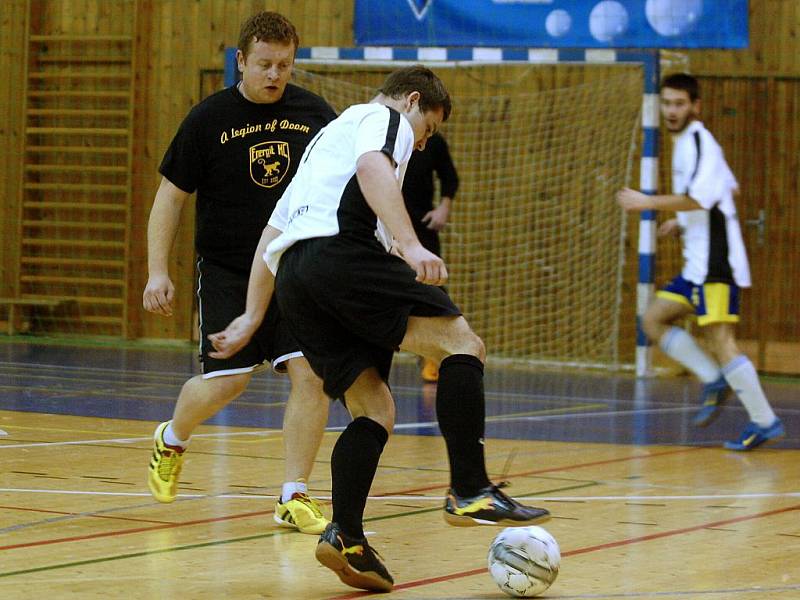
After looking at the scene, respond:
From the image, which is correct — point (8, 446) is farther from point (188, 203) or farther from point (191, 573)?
point (188, 203)

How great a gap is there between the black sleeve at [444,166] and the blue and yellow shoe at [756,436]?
10.9ft

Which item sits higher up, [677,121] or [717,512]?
[677,121]

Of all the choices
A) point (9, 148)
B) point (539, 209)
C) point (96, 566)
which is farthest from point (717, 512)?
point (9, 148)

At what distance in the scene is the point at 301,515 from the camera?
420 centimetres

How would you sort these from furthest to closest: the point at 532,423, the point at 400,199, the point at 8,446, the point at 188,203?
the point at 188,203 → the point at 532,423 → the point at 8,446 → the point at 400,199

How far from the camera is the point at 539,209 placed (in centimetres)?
1235

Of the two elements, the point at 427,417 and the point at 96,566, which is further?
the point at 427,417

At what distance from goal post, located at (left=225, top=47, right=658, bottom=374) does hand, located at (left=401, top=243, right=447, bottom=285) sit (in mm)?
8605

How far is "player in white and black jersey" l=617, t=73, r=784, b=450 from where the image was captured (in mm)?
6574

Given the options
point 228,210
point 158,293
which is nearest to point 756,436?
point 228,210

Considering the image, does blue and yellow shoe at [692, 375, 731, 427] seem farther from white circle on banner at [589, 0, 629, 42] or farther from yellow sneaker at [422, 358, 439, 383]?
white circle on banner at [589, 0, 629, 42]

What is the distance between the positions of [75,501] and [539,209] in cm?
818

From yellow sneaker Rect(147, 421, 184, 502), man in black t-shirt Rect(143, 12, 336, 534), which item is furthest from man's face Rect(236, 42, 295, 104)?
yellow sneaker Rect(147, 421, 184, 502)

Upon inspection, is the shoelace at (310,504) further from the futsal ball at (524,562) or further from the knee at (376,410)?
the futsal ball at (524,562)
